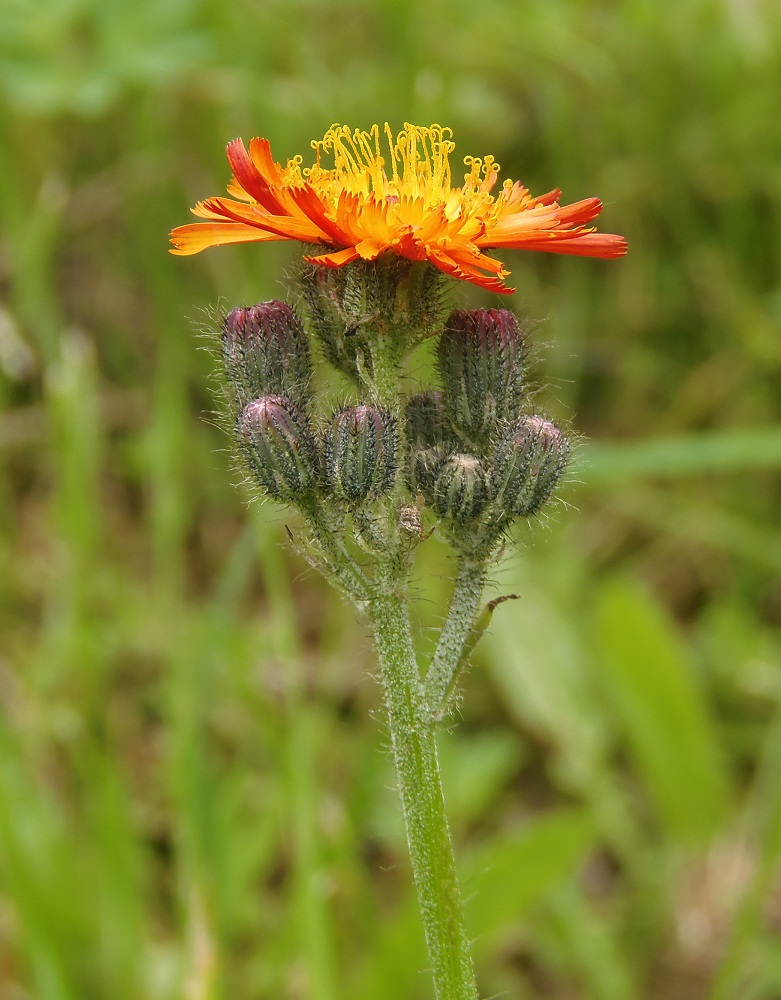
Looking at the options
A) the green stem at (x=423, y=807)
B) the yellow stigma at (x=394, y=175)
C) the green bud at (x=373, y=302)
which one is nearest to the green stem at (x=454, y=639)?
the green stem at (x=423, y=807)

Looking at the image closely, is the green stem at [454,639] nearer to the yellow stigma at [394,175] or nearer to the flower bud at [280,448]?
the flower bud at [280,448]

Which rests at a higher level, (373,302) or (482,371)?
(373,302)

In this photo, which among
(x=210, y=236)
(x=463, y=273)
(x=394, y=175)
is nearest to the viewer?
(x=463, y=273)

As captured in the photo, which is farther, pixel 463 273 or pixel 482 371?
pixel 482 371

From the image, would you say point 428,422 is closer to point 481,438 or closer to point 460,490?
point 481,438

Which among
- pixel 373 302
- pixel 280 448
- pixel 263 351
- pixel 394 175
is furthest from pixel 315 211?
pixel 394 175

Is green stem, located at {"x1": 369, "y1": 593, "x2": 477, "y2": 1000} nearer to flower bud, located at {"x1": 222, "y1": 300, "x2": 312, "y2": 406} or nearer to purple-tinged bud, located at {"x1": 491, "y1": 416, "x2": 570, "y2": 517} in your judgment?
purple-tinged bud, located at {"x1": 491, "y1": 416, "x2": 570, "y2": 517}

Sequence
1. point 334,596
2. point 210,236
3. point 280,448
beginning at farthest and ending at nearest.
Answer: point 334,596, point 210,236, point 280,448
